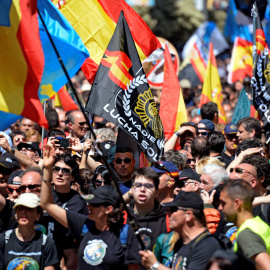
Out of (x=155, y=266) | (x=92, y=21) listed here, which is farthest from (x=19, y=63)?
(x=92, y=21)

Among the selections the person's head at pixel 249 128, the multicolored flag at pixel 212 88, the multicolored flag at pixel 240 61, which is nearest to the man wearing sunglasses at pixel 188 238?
the person's head at pixel 249 128

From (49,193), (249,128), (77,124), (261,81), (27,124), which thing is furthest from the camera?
(27,124)

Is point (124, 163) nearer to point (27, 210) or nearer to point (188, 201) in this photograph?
point (27, 210)

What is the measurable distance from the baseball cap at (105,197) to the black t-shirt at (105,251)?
241mm

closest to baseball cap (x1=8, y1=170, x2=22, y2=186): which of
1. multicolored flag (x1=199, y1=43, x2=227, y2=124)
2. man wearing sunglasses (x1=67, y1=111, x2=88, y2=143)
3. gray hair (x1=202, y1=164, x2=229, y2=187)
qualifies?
gray hair (x1=202, y1=164, x2=229, y2=187)

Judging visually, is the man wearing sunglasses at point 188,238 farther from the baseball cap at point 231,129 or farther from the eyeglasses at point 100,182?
the baseball cap at point 231,129

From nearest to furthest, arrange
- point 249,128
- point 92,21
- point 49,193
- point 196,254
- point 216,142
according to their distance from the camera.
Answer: point 196,254 < point 49,193 < point 216,142 < point 92,21 < point 249,128

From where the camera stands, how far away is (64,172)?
656 cm

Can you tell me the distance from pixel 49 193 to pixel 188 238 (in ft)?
4.33

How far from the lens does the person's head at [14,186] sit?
664 centimetres

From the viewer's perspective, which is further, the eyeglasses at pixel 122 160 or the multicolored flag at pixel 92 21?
the multicolored flag at pixel 92 21

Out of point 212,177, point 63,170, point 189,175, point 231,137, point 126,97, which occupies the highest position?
point 126,97

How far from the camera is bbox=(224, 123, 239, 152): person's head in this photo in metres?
8.79

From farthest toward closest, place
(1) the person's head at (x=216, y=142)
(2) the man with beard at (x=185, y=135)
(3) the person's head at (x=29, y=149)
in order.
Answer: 1. (3) the person's head at (x=29, y=149)
2. (2) the man with beard at (x=185, y=135)
3. (1) the person's head at (x=216, y=142)
